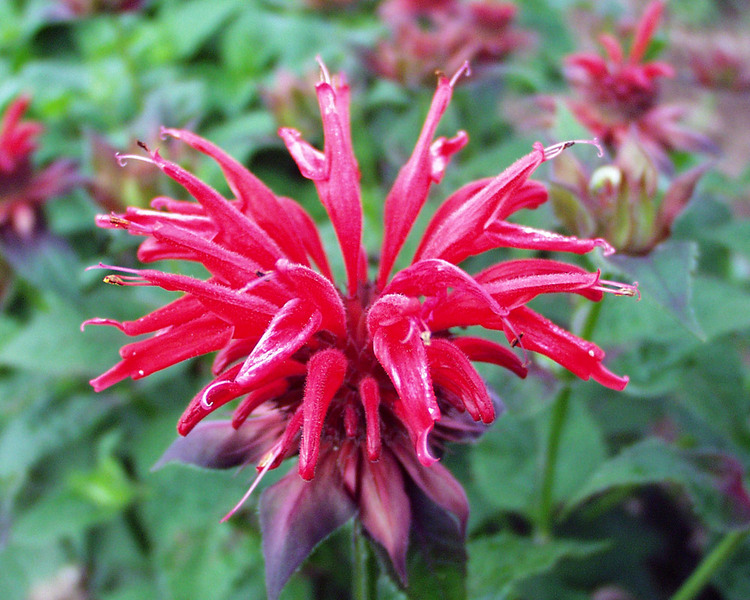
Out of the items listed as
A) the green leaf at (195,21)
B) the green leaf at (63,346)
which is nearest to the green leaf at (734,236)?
the green leaf at (63,346)

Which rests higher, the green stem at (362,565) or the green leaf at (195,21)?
the green leaf at (195,21)

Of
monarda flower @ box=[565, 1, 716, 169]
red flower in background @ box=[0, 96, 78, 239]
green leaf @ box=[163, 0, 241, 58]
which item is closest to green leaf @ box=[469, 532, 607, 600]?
monarda flower @ box=[565, 1, 716, 169]

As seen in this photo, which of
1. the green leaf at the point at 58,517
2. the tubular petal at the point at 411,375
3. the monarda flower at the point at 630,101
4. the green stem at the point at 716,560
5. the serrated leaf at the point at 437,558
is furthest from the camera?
the green leaf at the point at 58,517

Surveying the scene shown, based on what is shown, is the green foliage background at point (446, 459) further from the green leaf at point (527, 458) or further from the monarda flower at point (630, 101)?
the monarda flower at point (630, 101)

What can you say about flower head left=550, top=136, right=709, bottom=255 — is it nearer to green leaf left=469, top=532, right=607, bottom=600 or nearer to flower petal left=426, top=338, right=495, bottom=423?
flower petal left=426, top=338, right=495, bottom=423

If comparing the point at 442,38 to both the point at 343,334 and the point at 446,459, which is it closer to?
the point at 446,459

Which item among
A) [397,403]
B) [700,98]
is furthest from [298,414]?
[700,98]
